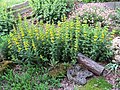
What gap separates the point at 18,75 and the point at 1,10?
98.0 inches

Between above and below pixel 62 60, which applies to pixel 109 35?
above

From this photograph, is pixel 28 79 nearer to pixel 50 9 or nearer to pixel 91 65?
pixel 91 65

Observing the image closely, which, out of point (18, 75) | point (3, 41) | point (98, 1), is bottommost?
point (18, 75)

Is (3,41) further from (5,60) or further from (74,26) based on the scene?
(74,26)

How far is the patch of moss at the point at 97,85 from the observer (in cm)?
495

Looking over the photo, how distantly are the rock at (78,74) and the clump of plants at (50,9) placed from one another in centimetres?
230

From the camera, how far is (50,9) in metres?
7.46

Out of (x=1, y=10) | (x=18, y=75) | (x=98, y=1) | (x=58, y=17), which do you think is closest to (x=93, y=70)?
(x=18, y=75)

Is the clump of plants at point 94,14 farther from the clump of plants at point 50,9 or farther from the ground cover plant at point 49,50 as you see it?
the ground cover plant at point 49,50

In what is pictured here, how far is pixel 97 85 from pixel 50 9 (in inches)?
124

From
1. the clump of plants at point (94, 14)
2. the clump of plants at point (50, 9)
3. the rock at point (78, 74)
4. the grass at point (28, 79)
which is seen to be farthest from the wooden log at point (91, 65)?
the clump of plants at point (50, 9)

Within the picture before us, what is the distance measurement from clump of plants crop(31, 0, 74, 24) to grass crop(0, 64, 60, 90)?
85.0 inches

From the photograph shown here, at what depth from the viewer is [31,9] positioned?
8.04 meters

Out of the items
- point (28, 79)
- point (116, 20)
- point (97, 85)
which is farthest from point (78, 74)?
point (116, 20)
